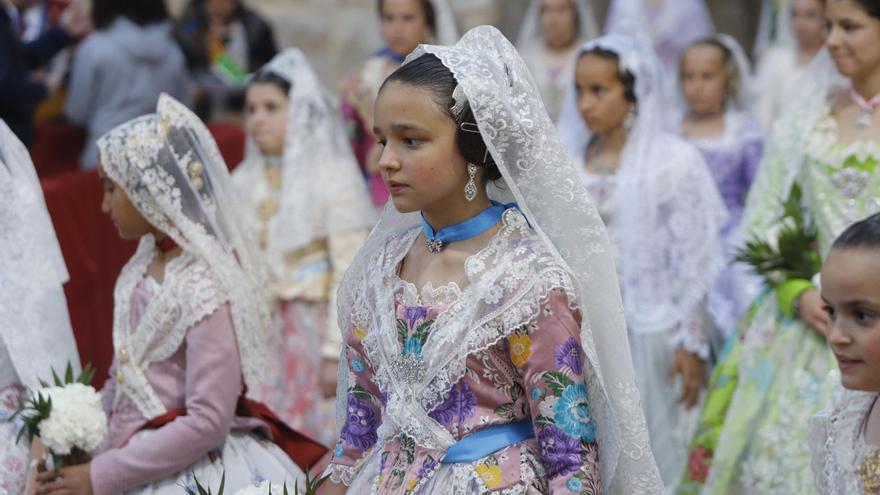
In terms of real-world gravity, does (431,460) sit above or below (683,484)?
above

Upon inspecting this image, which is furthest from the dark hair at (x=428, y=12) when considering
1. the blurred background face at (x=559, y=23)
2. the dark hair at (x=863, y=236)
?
the dark hair at (x=863, y=236)

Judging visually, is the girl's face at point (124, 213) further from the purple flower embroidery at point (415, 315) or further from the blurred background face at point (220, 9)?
the blurred background face at point (220, 9)

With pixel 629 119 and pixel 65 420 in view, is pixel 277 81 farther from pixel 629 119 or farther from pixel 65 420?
pixel 65 420

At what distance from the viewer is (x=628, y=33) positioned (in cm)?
714

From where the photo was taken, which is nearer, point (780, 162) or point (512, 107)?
point (512, 107)

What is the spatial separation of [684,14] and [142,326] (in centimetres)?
619

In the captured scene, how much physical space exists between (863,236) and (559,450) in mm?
891

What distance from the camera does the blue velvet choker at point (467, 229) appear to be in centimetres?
352

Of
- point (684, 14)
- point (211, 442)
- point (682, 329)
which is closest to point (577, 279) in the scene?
point (211, 442)

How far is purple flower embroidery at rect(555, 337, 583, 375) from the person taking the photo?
130 inches

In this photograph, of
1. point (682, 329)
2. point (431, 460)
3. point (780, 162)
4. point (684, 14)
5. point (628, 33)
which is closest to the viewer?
point (431, 460)

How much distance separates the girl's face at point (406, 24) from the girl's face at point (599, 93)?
5.39 feet

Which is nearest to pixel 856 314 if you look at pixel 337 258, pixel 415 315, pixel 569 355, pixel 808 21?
pixel 569 355

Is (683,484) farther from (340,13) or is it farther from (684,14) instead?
(340,13)
